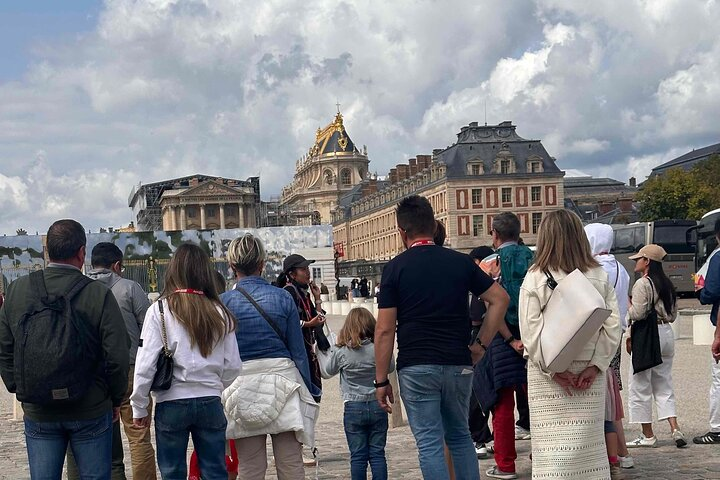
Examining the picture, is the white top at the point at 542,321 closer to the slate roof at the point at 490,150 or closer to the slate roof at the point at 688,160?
the slate roof at the point at 490,150

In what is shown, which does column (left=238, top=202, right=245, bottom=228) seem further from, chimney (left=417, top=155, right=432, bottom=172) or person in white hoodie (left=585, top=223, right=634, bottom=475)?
person in white hoodie (left=585, top=223, right=634, bottom=475)

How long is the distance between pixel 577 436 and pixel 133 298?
11.3ft

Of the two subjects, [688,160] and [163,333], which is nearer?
[163,333]

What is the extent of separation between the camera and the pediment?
487ft

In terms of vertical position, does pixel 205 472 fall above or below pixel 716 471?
above

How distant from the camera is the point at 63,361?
526 cm

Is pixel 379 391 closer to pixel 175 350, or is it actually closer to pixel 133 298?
pixel 175 350

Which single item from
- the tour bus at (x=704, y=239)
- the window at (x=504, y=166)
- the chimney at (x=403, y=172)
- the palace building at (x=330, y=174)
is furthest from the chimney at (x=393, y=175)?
the tour bus at (x=704, y=239)

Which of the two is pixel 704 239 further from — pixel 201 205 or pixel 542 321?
pixel 201 205

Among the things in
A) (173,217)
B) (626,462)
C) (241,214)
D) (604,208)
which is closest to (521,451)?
(626,462)

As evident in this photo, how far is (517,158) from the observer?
313 ft

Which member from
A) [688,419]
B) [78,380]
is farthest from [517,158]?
[78,380]

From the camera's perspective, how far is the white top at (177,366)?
18.8 ft

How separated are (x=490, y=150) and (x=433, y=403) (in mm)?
91272
